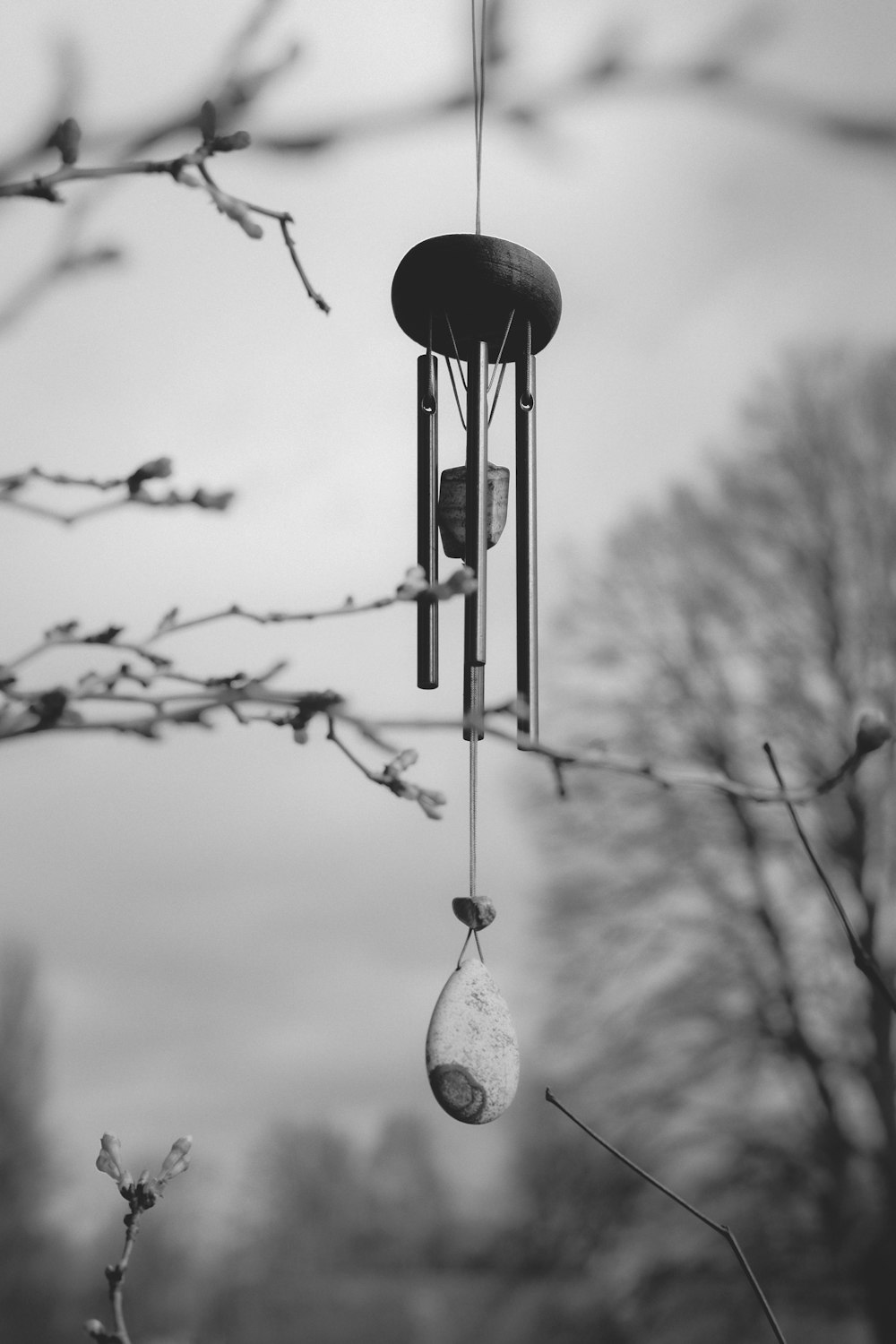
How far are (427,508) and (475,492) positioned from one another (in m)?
0.08

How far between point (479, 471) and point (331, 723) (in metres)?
0.83

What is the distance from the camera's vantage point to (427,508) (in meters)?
1.68

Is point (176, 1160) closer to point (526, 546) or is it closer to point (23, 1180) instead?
point (526, 546)

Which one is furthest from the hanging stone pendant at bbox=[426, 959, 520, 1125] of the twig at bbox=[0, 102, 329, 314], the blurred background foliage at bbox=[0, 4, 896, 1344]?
the blurred background foliage at bbox=[0, 4, 896, 1344]

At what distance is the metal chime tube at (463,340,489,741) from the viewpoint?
1.59m

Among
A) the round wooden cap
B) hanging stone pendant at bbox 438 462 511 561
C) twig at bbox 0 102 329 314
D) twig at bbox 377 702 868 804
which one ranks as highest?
the round wooden cap

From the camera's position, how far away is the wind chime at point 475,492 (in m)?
1.57

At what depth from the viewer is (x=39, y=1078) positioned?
15195 mm

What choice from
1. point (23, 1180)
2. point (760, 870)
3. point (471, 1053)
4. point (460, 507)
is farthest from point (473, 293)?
point (23, 1180)

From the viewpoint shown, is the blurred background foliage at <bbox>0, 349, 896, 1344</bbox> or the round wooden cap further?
the blurred background foliage at <bbox>0, 349, 896, 1344</bbox>

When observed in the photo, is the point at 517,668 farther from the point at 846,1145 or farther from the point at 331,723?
the point at 846,1145

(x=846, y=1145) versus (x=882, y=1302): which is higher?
(x=846, y=1145)

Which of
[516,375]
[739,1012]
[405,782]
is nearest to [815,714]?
[739,1012]

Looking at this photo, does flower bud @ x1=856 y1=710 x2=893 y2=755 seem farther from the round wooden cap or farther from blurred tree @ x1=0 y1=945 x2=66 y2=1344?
blurred tree @ x1=0 y1=945 x2=66 y2=1344
